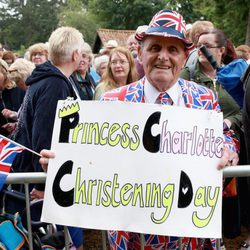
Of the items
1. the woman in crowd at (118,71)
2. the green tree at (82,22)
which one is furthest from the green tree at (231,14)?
the green tree at (82,22)

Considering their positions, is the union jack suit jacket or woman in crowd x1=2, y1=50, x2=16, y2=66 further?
woman in crowd x1=2, y1=50, x2=16, y2=66

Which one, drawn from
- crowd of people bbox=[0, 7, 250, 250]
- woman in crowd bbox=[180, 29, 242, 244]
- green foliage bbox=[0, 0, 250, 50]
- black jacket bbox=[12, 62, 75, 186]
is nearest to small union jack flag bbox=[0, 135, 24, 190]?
crowd of people bbox=[0, 7, 250, 250]

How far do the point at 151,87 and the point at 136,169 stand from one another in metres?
0.47

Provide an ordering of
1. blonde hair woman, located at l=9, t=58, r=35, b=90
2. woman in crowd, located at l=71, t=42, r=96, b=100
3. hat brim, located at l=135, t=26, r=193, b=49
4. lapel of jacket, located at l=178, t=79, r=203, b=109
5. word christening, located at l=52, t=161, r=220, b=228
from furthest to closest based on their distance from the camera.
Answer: woman in crowd, located at l=71, t=42, r=96, b=100
blonde hair woman, located at l=9, t=58, r=35, b=90
lapel of jacket, located at l=178, t=79, r=203, b=109
hat brim, located at l=135, t=26, r=193, b=49
word christening, located at l=52, t=161, r=220, b=228

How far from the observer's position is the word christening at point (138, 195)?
1.89 m

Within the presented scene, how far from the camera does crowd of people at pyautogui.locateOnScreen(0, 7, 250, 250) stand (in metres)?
2.11

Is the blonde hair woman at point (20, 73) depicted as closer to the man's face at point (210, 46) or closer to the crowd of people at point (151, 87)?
the crowd of people at point (151, 87)

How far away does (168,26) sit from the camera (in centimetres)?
206

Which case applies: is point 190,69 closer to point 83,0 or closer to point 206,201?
point 206,201

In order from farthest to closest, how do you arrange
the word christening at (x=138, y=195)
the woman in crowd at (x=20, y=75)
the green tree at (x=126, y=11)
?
the green tree at (x=126, y=11), the woman in crowd at (x=20, y=75), the word christening at (x=138, y=195)

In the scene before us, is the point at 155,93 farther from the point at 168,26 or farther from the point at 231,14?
the point at 231,14

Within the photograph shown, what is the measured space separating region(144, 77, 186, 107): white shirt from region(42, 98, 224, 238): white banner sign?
226 mm

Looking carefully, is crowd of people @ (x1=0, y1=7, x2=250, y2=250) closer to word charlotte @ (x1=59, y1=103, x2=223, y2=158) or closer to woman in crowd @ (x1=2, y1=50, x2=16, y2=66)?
word charlotte @ (x1=59, y1=103, x2=223, y2=158)

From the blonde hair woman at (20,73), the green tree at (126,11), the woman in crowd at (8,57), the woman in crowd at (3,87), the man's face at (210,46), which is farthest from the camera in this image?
the green tree at (126,11)
